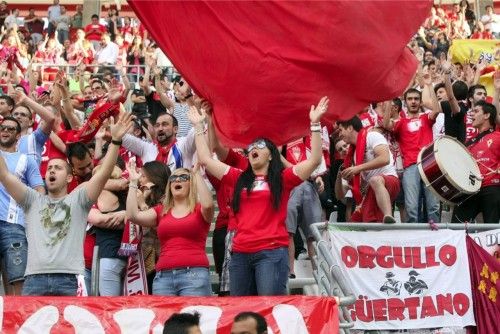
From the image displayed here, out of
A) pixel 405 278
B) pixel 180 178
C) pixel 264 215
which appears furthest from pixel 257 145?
pixel 405 278

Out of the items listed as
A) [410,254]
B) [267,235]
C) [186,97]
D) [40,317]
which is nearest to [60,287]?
[40,317]

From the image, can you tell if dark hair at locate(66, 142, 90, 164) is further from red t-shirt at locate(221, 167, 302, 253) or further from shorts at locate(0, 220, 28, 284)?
red t-shirt at locate(221, 167, 302, 253)

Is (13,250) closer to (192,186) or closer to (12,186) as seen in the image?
(12,186)

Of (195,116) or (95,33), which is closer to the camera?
(195,116)

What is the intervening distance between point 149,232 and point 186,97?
11.0 ft

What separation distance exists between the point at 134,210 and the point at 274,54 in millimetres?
1691

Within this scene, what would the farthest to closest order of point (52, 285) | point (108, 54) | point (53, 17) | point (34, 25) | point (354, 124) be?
point (53, 17) < point (34, 25) < point (108, 54) < point (354, 124) < point (52, 285)

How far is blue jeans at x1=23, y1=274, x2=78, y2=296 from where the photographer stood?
8.80m

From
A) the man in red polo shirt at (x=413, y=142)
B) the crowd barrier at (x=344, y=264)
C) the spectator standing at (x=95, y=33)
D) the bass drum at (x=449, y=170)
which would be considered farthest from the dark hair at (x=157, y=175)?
the spectator standing at (x=95, y=33)

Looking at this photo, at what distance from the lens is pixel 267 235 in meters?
8.95

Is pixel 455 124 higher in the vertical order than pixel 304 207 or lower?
higher

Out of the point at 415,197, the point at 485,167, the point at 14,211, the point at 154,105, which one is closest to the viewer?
the point at 14,211

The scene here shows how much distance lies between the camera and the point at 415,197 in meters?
A: 12.3

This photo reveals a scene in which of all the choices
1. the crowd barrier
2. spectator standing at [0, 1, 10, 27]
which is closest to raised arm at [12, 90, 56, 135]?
the crowd barrier
